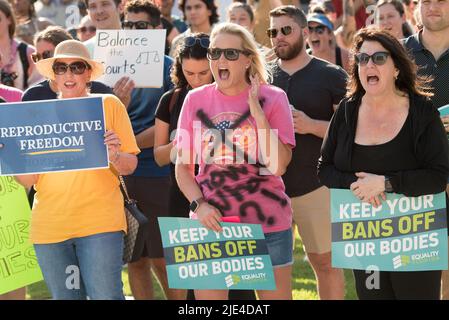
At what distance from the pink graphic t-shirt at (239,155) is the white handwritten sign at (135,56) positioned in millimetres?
1557

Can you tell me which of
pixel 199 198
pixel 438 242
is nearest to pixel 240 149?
pixel 199 198

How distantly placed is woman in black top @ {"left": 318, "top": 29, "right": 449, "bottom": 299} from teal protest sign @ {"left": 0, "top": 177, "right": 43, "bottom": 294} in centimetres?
202

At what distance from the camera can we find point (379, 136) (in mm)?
5672

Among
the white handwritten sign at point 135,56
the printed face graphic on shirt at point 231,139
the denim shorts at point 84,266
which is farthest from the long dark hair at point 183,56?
the denim shorts at point 84,266

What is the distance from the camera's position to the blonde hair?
5934 mm

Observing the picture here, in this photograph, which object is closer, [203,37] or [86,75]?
[86,75]

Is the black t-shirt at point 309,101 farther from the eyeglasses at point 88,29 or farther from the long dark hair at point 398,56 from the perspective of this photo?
the eyeglasses at point 88,29

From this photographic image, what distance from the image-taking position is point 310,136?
713cm

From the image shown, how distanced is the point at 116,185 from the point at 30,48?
3.15 metres

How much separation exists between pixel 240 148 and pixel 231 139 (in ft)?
0.24

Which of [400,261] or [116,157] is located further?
[116,157]

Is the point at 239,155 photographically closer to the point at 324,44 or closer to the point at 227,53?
the point at 227,53

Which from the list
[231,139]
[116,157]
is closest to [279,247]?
[231,139]
